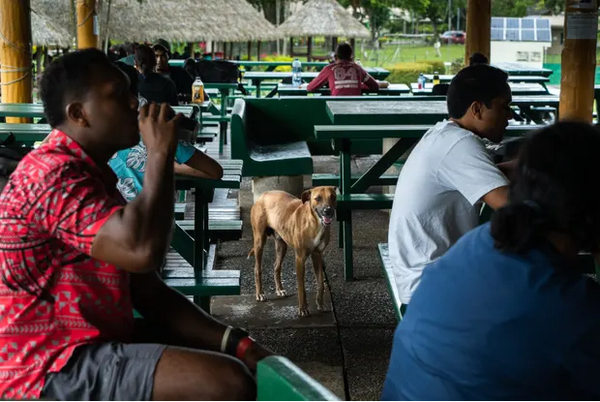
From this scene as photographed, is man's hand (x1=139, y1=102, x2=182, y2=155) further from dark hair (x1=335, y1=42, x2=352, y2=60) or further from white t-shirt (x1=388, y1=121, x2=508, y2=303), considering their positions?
dark hair (x1=335, y1=42, x2=352, y2=60)

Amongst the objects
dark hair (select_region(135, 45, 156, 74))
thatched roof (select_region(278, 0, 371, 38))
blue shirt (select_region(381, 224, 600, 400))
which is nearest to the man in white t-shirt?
blue shirt (select_region(381, 224, 600, 400))

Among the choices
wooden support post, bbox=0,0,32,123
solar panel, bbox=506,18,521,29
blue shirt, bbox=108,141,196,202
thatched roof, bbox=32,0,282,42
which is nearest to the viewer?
blue shirt, bbox=108,141,196,202

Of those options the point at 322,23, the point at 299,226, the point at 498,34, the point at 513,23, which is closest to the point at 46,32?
the point at 322,23

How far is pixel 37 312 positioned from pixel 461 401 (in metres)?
1.06

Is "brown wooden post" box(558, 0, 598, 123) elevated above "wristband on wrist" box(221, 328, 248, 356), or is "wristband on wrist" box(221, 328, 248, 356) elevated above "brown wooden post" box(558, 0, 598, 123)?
"brown wooden post" box(558, 0, 598, 123)

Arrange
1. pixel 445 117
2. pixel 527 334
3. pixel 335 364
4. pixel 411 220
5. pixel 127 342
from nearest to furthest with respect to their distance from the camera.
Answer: pixel 527 334, pixel 127 342, pixel 411 220, pixel 335 364, pixel 445 117

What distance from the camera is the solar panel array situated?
4091 centimetres

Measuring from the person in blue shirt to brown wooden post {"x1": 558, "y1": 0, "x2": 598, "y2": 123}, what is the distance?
4.30 metres

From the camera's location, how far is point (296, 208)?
5824 millimetres

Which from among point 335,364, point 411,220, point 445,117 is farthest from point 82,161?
point 445,117

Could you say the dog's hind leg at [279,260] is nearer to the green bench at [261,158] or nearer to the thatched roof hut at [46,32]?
the green bench at [261,158]

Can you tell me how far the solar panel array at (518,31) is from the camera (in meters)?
40.9

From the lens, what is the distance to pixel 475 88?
3.57m

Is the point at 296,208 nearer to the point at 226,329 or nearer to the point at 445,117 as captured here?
the point at 445,117
